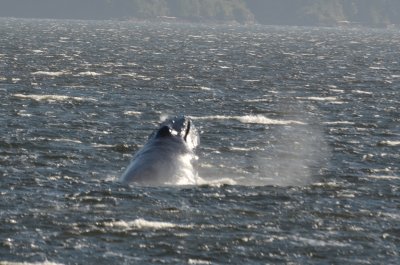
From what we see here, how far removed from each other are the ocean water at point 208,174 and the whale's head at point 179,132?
53.6 inches

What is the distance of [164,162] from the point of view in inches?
1590

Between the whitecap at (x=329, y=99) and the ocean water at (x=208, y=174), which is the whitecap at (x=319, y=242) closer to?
the ocean water at (x=208, y=174)

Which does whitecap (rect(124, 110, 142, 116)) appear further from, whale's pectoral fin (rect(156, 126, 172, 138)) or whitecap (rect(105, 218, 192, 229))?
whitecap (rect(105, 218, 192, 229))

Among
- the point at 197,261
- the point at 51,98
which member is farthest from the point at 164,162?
the point at 51,98

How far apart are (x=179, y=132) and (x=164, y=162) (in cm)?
514

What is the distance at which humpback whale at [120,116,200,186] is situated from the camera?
39938 millimetres

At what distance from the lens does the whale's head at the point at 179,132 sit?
144 feet

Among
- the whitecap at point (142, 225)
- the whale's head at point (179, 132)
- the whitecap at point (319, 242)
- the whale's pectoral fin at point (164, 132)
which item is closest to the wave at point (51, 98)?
the whale's head at point (179, 132)

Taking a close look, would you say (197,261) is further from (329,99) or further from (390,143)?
(329,99)

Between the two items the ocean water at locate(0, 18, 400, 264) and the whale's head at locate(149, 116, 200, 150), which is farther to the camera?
the whale's head at locate(149, 116, 200, 150)

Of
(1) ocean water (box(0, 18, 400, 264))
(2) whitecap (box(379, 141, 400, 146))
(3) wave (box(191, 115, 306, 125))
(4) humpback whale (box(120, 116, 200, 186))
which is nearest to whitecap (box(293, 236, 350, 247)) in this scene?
(1) ocean water (box(0, 18, 400, 264))

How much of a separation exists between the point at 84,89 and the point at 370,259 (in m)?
49.3

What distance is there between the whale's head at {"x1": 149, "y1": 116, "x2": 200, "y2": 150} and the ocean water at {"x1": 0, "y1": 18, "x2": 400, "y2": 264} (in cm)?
136

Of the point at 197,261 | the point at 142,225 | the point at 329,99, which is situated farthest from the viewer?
the point at 329,99
